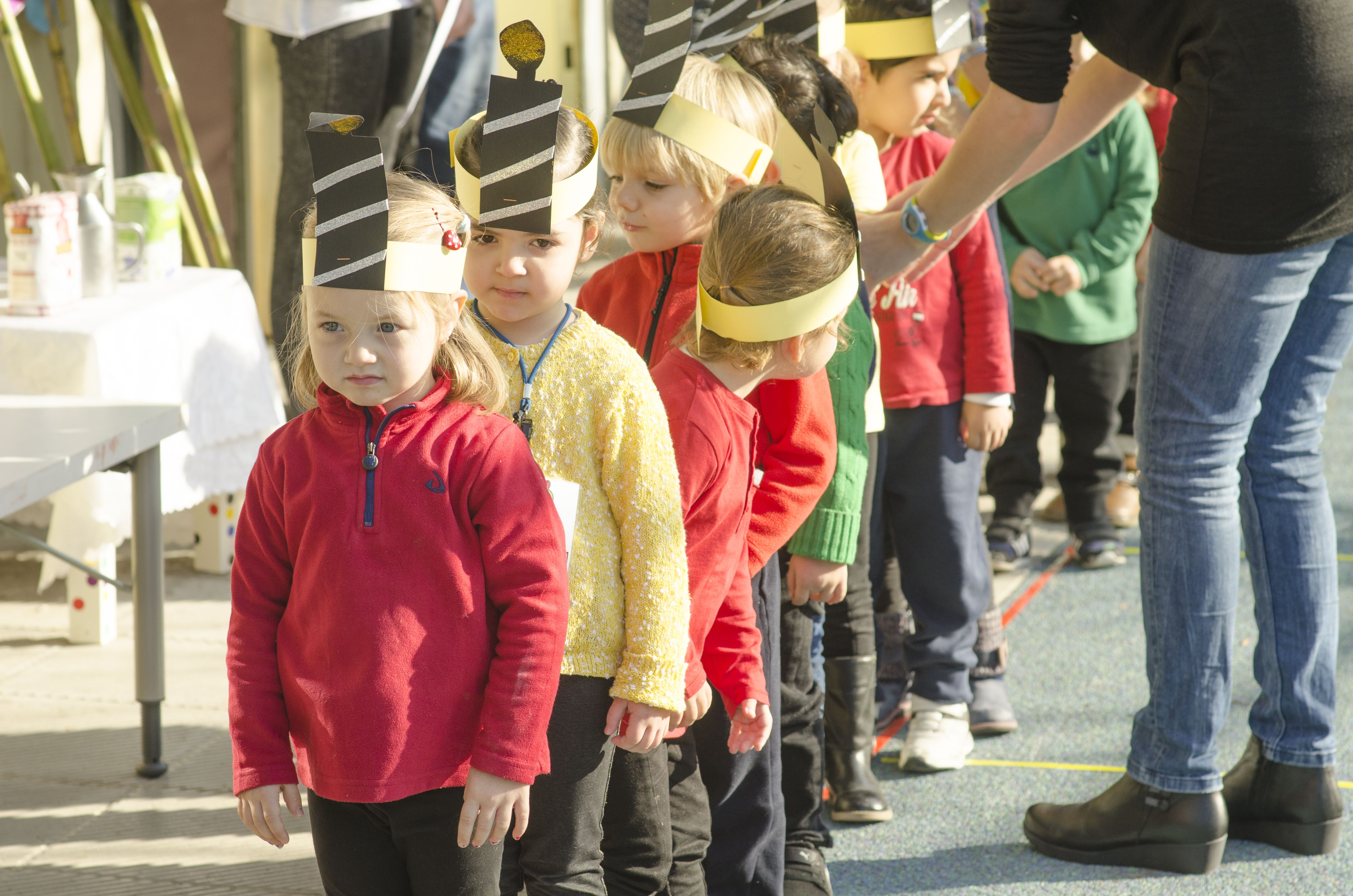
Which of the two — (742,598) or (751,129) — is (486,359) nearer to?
(742,598)

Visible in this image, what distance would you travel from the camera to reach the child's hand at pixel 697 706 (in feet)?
5.62

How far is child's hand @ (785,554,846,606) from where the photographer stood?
6.91ft

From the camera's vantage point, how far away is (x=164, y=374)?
10.5 feet

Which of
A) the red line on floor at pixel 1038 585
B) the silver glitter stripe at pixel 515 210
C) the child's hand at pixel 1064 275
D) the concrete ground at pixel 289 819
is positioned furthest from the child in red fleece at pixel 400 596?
the child's hand at pixel 1064 275

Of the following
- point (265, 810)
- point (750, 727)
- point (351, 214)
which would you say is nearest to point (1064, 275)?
point (750, 727)

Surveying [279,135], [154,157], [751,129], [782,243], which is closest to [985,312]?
[751,129]

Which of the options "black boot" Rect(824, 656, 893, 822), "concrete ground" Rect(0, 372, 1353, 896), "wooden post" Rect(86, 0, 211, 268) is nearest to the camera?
"concrete ground" Rect(0, 372, 1353, 896)

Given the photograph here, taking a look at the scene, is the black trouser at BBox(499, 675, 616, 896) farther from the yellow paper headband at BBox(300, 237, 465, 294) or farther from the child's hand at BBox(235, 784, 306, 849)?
the yellow paper headband at BBox(300, 237, 465, 294)

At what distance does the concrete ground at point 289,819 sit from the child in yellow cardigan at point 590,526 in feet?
2.71

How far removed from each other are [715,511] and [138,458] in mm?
1350

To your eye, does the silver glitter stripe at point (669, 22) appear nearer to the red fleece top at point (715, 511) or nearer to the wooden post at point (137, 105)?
the red fleece top at point (715, 511)

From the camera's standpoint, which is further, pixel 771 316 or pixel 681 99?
pixel 681 99

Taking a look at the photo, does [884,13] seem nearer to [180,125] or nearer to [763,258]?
[763,258]

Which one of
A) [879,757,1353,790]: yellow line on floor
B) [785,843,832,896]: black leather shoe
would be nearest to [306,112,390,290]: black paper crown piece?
[785,843,832,896]: black leather shoe
